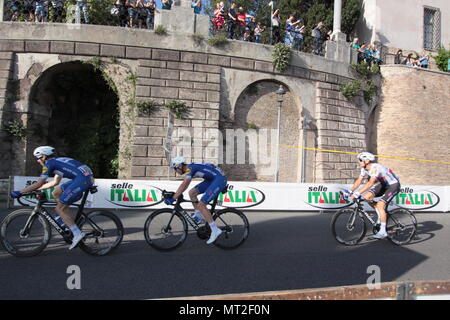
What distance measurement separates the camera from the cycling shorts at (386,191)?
22.9ft

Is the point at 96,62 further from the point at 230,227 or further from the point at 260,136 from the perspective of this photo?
the point at 230,227

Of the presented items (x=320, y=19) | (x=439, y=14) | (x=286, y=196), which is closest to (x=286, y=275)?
(x=286, y=196)

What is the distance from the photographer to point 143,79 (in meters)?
13.6

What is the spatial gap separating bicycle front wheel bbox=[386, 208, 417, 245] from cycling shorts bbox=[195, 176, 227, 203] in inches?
137

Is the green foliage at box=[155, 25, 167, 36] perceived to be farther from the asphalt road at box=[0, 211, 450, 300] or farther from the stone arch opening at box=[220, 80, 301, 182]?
the asphalt road at box=[0, 211, 450, 300]

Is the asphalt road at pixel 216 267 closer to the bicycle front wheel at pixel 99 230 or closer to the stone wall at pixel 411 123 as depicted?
the bicycle front wheel at pixel 99 230

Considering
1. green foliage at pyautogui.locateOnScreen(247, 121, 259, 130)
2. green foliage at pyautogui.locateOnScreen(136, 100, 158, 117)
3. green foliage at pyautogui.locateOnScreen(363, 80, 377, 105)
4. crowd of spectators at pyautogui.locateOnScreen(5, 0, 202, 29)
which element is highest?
crowd of spectators at pyautogui.locateOnScreen(5, 0, 202, 29)

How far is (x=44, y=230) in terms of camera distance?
18.4ft

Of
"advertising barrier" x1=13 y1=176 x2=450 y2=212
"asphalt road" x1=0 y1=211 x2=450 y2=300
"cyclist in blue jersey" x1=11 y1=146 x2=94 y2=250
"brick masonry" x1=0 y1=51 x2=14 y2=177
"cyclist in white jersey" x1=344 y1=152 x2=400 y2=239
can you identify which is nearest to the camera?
"asphalt road" x1=0 y1=211 x2=450 y2=300

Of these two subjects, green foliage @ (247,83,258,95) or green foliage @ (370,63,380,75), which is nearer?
green foliage @ (247,83,258,95)

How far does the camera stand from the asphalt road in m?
4.36

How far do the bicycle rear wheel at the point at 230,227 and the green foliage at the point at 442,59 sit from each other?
22519 millimetres

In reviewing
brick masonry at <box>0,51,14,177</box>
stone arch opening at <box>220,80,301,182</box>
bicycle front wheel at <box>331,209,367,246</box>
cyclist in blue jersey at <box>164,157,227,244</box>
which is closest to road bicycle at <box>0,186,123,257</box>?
cyclist in blue jersey at <box>164,157,227,244</box>

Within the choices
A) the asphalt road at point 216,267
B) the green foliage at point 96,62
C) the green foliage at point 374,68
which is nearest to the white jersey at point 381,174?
the asphalt road at point 216,267
